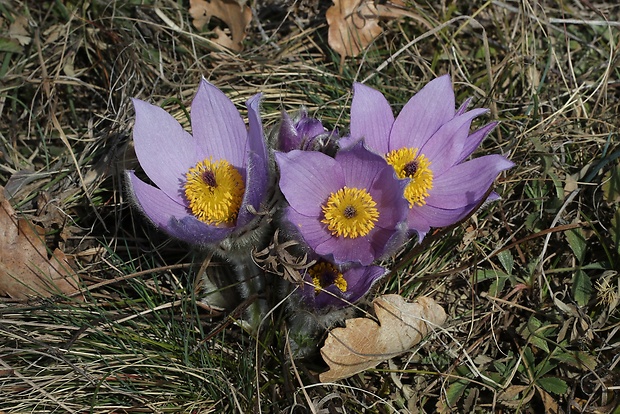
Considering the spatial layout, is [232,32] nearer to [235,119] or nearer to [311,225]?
[235,119]

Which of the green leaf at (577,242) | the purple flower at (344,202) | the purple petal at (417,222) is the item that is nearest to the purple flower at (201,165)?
the purple flower at (344,202)

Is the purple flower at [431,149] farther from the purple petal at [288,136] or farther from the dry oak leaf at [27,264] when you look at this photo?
the dry oak leaf at [27,264]

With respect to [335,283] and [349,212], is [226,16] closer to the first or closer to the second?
[349,212]

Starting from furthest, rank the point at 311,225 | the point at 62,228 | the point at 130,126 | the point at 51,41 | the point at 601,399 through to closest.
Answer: the point at 51,41
the point at 130,126
the point at 62,228
the point at 601,399
the point at 311,225

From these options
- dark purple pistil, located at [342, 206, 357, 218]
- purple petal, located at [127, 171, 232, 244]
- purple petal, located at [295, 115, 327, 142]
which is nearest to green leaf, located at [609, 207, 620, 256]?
dark purple pistil, located at [342, 206, 357, 218]

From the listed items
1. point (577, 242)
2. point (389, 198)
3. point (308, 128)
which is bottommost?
point (577, 242)

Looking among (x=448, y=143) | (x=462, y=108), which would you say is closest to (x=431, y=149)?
(x=448, y=143)

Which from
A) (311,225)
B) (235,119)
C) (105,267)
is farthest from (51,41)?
(311,225)

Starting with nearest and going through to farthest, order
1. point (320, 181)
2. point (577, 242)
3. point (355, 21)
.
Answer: point (320, 181)
point (577, 242)
point (355, 21)
